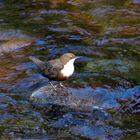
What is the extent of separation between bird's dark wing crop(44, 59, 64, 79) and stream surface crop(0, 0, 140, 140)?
1.45 feet

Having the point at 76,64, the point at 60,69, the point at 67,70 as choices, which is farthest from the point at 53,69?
the point at 76,64

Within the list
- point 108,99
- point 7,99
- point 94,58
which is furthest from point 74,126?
point 94,58

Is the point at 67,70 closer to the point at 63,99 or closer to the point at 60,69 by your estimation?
the point at 60,69

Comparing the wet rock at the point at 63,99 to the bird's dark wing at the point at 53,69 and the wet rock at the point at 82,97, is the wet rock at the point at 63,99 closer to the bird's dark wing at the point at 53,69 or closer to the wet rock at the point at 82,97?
the wet rock at the point at 82,97

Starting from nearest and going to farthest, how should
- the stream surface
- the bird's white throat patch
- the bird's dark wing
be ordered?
the stream surface → the bird's white throat patch → the bird's dark wing

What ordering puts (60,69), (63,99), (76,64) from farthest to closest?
(76,64)
(60,69)
(63,99)

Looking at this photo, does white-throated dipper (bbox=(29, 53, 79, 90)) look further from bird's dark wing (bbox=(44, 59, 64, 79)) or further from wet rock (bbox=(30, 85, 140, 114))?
wet rock (bbox=(30, 85, 140, 114))

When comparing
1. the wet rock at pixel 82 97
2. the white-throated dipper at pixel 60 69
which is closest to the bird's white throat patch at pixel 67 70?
the white-throated dipper at pixel 60 69

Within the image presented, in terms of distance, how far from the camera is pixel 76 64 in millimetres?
9258

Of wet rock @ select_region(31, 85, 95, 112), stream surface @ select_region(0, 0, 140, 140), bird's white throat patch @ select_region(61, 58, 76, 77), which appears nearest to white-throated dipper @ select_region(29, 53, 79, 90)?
bird's white throat patch @ select_region(61, 58, 76, 77)

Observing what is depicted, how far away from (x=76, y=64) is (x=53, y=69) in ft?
5.43

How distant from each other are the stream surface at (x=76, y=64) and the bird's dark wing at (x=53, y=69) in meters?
0.44

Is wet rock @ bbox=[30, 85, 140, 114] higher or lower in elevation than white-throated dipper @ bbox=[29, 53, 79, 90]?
lower

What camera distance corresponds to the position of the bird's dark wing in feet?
24.9
